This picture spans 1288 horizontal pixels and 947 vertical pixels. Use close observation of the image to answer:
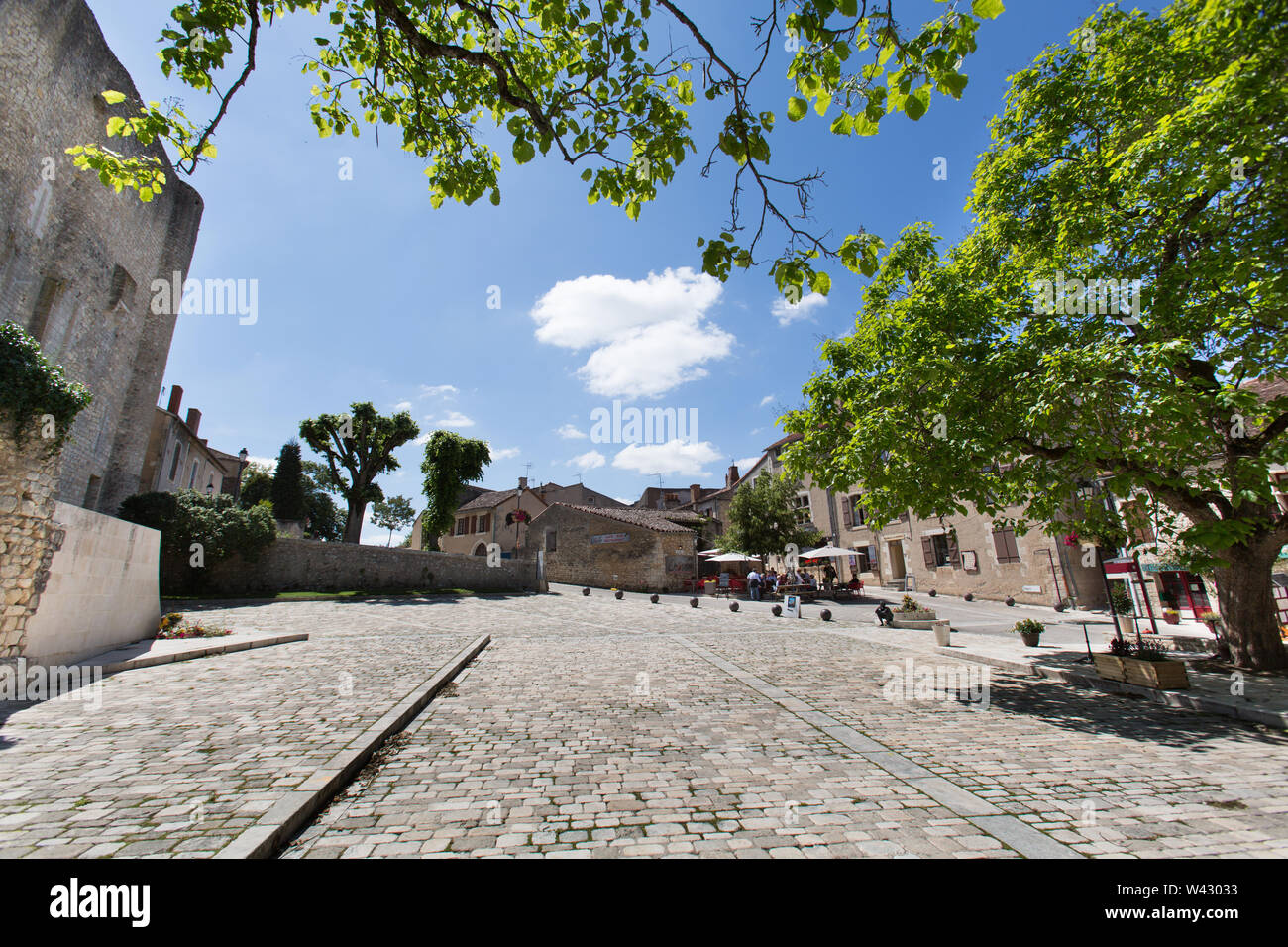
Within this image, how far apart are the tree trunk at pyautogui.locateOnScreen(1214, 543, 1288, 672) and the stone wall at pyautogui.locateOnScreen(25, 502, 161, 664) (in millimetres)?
19408

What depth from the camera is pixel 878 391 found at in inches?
353

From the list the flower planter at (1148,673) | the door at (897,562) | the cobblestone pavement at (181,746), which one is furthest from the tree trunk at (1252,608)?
the door at (897,562)

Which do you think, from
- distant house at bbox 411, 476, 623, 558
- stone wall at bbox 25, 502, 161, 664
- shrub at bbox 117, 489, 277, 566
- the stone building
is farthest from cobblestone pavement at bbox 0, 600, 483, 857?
distant house at bbox 411, 476, 623, 558

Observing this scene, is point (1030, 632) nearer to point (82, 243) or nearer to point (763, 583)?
point (763, 583)

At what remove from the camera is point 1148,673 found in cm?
797

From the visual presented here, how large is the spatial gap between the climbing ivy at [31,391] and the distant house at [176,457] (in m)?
21.3

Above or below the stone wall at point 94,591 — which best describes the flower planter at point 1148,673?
below

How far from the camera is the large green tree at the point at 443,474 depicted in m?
34.2

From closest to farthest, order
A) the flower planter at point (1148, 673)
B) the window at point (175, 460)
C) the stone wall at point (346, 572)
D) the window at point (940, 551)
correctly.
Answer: the flower planter at point (1148, 673)
the stone wall at point (346, 572)
the window at point (940, 551)
the window at point (175, 460)

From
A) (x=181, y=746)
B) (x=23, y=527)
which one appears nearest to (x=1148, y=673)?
(x=181, y=746)

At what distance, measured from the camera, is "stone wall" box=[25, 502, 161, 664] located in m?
8.53

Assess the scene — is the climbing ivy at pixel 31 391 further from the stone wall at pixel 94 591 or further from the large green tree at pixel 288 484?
the large green tree at pixel 288 484
